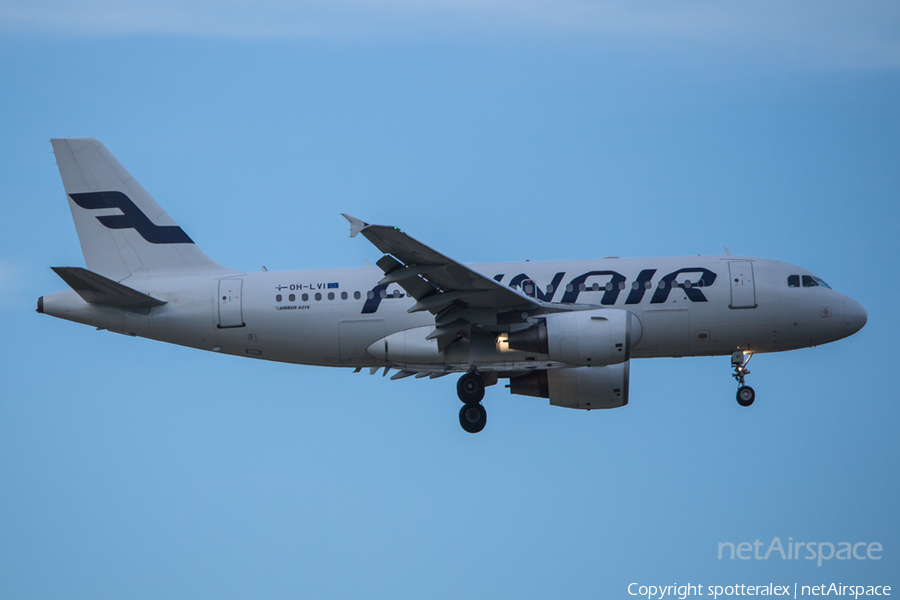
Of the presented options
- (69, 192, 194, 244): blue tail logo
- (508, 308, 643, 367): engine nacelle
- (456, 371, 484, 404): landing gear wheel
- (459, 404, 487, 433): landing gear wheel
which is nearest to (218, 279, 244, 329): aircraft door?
(69, 192, 194, 244): blue tail logo

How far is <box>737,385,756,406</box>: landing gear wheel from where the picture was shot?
2959cm

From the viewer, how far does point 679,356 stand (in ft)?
94.9

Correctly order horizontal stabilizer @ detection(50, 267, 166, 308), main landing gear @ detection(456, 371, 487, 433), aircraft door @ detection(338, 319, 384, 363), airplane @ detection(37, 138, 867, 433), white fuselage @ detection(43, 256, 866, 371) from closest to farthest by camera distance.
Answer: horizontal stabilizer @ detection(50, 267, 166, 308) < airplane @ detection(37, 138, 867, 433) < white fuselage @ detection(43, 256, 866, 371) < aircraft door @ detection(338, 319, 384, 363) < main landing gear @ detection(456, 371, 487, 433)

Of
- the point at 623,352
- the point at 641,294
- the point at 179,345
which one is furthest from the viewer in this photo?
the point at 179,345

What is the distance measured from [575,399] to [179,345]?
12452mm

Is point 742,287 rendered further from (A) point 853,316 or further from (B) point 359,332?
(B) point 359,332

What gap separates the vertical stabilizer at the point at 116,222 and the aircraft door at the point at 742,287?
15386mm

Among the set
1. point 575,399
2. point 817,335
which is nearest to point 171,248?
point 575,399

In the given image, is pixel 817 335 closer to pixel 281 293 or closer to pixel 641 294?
pixel 641 294

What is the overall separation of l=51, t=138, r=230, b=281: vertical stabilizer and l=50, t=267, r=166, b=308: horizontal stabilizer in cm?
177

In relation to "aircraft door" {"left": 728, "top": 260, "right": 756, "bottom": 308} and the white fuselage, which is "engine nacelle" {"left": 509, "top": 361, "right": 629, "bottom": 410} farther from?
"aircraft door" {"left": 728, "top": 260, "right": 756, "bottom": 308}

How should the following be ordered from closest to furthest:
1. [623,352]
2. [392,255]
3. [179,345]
Answer: [392,255]
[623,352]
[179,345]

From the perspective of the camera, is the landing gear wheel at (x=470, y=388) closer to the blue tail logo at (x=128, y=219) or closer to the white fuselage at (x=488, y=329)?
the white fuselage at (x=488, y=329)

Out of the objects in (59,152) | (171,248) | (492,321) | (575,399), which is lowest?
(575,399)
